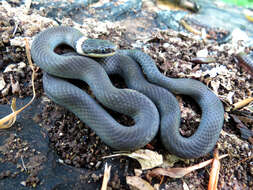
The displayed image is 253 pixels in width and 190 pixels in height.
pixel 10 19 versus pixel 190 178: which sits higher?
pixel 10 19

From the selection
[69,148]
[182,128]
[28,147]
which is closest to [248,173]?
[182,128]

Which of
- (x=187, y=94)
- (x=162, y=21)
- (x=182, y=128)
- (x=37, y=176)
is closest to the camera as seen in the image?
(x=37, y=176)

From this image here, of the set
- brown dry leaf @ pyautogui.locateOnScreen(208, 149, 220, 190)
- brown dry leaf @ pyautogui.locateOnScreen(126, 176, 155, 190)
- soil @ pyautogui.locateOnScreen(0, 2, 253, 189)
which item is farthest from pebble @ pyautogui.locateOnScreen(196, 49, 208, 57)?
brown dry leaf @ pyautogui.locateOnScreen(126, 176, 155, 190)

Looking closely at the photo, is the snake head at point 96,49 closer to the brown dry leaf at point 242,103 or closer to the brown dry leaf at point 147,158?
the brown dry leaf at point 147,158

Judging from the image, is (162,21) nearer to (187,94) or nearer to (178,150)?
(187,94)

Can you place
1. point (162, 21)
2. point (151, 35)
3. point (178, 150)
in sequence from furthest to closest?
point (162, 21) < point (151, 35) < point (178, 150)

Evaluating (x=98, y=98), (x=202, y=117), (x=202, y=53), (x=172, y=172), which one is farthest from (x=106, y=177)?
(x=202, y=53)

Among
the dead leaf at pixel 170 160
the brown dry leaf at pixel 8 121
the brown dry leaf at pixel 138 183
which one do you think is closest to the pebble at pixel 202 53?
the dead leaf at pixel 170 160
